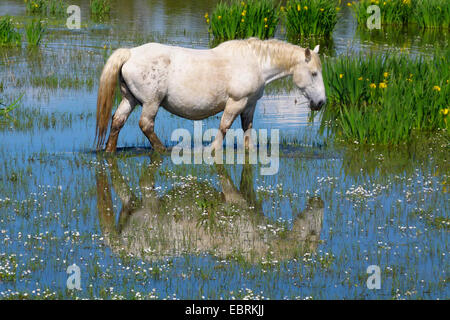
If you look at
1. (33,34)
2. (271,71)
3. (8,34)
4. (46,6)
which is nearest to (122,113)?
(271,71)

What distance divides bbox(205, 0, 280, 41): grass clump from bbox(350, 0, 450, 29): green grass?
4296mm

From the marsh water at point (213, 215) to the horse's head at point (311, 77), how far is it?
0.81 meters

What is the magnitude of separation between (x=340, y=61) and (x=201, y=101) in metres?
4.15

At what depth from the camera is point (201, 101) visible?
11664mm

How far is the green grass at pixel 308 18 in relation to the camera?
23750 millimetres

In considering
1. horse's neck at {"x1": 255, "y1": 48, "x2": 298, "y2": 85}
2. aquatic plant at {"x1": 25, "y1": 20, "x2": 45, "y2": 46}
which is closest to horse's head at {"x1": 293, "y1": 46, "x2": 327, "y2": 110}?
horse's neck at {"x1": 255, "y1": 48, "x2": 298, "y2": 85}

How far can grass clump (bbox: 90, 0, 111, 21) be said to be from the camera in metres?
27.4

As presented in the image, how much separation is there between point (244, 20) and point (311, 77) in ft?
35.4

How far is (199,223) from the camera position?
8.86 metres

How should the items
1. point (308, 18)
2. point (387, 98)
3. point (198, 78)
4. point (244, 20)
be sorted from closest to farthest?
point (198, 78), point (387, 98), point (244, 20), point (308, 18)

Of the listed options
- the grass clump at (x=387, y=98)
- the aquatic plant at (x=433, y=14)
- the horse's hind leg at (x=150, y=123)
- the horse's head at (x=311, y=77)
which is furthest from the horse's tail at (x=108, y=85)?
the aquatic plant at (x=433, y=14)

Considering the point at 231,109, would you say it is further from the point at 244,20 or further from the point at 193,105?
the point at 244,20

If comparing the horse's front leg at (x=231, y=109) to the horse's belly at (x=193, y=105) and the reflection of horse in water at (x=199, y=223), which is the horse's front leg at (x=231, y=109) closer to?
the horse's belly at (x=193, y=105)

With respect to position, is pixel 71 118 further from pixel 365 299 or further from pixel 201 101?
pixel 365 299
